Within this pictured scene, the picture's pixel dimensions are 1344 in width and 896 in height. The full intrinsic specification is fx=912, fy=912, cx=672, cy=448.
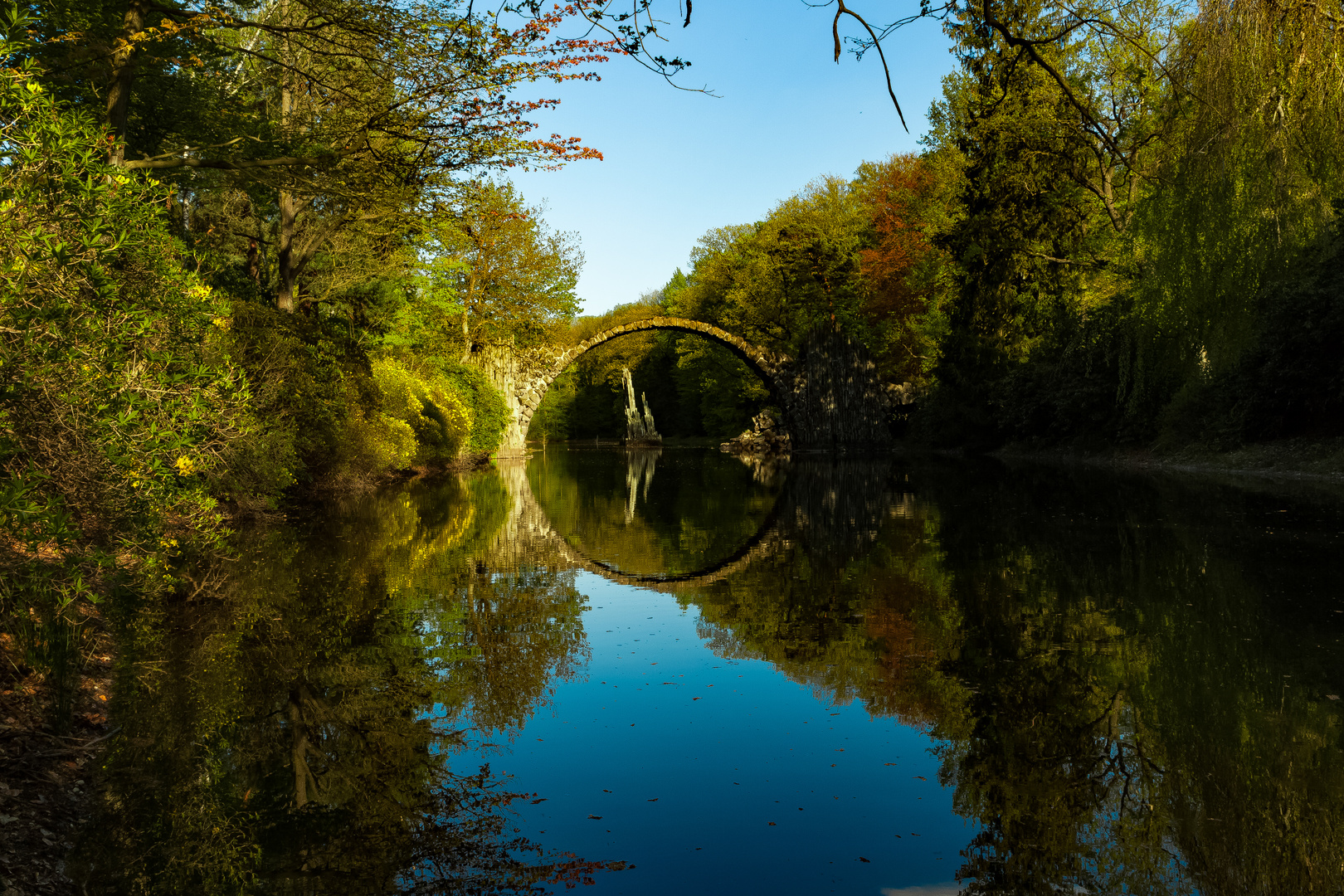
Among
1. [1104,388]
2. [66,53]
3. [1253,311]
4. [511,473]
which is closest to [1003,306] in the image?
[1104,388]

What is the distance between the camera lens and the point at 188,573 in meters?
8.59

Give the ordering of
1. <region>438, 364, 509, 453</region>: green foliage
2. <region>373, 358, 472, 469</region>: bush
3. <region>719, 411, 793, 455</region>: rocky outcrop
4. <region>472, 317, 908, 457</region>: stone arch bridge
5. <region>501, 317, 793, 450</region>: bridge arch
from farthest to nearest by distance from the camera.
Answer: <region>719, 411, 793, 455</region>: rocky outcrop → <region>472, 317, 908, 457</region>: stone arch bridge → <region>501, 317, 793, 450</region>: bridge arch → <region>438, 364, 509, 453</region>: green foliage → <region>373, 358, 472, 469</region>: bush

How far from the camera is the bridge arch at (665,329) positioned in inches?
1534

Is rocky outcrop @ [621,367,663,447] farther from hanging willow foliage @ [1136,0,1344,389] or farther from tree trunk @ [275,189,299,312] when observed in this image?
hanging willow foliage @ [1136,0,1344,389]

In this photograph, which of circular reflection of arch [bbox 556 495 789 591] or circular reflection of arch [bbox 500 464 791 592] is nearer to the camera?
circular reflection of arch [bbox 556 495 789 591]

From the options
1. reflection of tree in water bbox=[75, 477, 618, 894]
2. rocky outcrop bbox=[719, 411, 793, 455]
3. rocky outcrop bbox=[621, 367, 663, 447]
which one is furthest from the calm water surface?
rocky outcrop bbox=[621, 367, 663, 447]

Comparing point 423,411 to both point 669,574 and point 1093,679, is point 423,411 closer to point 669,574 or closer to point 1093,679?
point 669,574

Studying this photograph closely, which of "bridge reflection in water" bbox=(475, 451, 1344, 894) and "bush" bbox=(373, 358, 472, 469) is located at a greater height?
"bush" bbox=(373, 358, 472, 469)

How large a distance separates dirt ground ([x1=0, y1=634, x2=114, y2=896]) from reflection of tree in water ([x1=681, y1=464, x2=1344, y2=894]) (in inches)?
131

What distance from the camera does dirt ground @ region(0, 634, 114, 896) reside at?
128 inches

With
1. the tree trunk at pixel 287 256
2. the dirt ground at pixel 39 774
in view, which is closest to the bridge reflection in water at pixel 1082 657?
the dirt ground at pixel 39 774

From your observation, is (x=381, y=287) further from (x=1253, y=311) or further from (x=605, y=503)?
(x=1253, y=311)

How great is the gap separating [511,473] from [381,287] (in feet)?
23.0

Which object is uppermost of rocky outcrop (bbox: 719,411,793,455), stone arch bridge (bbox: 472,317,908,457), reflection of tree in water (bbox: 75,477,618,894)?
stone arch bridge (bbox: 472,317,908,457)
